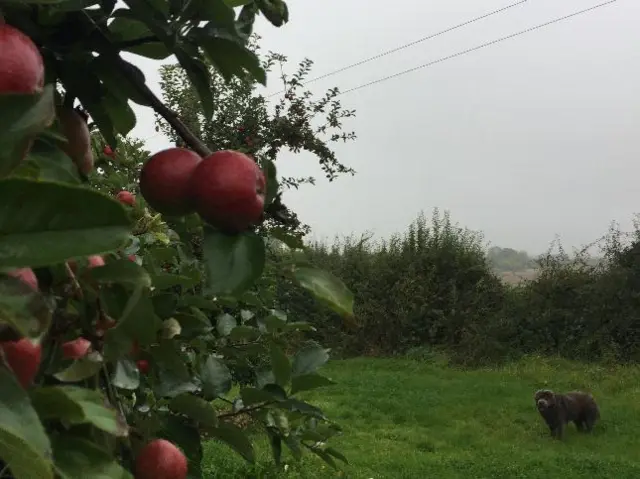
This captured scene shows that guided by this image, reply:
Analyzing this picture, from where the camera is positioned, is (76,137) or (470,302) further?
(470,302)

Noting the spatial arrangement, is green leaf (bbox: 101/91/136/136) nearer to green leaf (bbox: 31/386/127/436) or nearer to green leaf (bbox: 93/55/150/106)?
green leaf (bbox: 93/55/150/106)

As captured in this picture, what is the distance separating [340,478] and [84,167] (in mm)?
4317

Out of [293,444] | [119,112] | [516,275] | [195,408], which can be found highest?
[516,275]

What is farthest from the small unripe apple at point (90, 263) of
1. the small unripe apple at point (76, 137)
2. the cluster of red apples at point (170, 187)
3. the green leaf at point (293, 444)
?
the green leaf at point (293, 444)

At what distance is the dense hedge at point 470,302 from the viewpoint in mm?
9523

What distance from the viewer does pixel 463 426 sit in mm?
6586

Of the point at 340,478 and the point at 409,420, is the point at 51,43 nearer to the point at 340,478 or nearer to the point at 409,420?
the point at 340,478

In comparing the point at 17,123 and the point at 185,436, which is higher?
the point at 17,123

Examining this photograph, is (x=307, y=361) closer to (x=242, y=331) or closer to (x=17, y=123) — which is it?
(x=242, y=331)

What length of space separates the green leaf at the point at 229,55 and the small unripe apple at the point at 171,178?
0.18 meters

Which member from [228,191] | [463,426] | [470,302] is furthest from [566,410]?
[228,191]

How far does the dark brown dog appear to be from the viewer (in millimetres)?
6305

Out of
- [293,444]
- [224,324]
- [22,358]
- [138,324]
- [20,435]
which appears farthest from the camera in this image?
[224,324]

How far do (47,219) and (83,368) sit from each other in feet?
0.82
